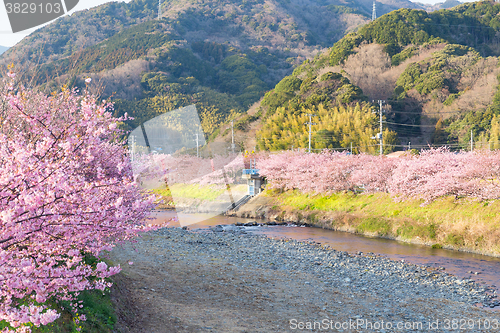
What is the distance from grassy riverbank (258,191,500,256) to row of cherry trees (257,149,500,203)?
0.63 metres

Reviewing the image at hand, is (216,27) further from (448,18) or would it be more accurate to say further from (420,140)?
(420,140)

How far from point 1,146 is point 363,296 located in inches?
370

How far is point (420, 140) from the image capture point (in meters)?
51.4

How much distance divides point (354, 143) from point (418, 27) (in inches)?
1476

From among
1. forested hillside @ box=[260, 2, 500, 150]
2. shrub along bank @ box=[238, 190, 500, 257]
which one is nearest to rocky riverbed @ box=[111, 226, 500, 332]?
shrub along bank @ box=[238, 190, 500, 257]

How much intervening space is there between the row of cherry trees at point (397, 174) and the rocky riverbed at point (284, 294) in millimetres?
7104

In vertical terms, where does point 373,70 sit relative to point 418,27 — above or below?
below

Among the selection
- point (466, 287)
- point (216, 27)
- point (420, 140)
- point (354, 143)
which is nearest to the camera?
point (466, 287)

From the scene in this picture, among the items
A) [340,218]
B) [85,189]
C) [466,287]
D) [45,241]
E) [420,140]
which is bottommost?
[420,140]

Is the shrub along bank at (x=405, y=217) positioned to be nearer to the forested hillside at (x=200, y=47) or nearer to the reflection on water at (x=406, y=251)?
the reflection on water at (x=406, y=251)

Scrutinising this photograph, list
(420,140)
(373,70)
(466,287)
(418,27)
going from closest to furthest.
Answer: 1. (466,287)
2. (420,140)
3. (373,70)
4. (418,27)

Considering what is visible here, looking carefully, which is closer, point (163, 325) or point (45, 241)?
point (45, 241)

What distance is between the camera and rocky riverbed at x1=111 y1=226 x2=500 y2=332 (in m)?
7.29

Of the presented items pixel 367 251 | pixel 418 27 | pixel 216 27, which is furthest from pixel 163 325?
pixel 216 27
